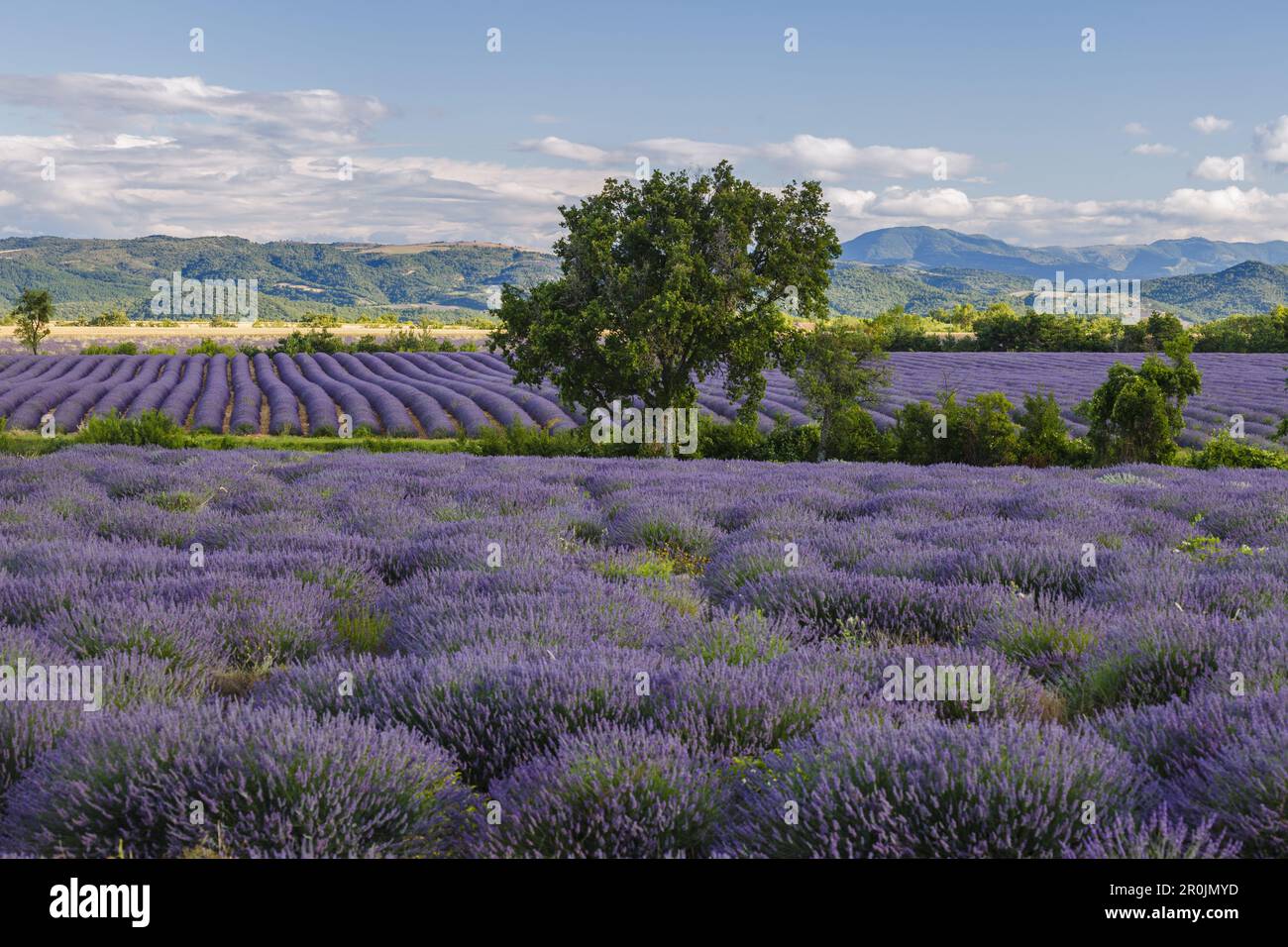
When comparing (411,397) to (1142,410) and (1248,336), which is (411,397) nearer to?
(1142,410)

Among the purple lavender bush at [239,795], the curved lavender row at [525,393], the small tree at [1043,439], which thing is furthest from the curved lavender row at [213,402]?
the purple lavender bush at [239,795]

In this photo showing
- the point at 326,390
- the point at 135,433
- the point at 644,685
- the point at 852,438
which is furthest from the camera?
the point at 326,390

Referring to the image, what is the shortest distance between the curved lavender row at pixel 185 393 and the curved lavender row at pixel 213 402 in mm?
299

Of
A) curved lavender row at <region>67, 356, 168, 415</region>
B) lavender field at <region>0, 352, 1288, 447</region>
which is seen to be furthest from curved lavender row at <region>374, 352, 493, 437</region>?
curved lavender row at <region>67, 356, 168, 415</region>

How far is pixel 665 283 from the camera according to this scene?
20484 millimetres

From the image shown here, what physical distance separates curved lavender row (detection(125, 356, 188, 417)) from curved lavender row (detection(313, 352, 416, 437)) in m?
7.32

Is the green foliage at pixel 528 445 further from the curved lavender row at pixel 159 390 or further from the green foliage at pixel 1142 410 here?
the curved lavender row at pixel 159 390

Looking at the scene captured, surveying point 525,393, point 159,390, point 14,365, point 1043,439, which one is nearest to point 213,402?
point 159,390

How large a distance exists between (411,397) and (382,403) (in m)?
1.54

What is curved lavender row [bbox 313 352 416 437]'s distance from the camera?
31.3 m

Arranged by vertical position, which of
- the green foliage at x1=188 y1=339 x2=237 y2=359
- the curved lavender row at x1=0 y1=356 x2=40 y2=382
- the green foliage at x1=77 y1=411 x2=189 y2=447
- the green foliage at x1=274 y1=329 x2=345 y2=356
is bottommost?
the green foliage at x1=77 y1=411 x2=189 y2=447

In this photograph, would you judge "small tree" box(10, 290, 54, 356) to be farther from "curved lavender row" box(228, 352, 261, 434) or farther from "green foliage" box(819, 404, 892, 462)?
"green foliage" box(819, 404, 892, 462)
